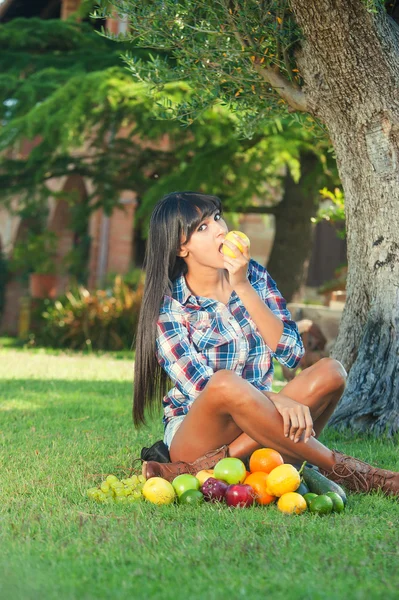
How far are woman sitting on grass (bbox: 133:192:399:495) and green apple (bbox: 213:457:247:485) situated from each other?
0.47 ft

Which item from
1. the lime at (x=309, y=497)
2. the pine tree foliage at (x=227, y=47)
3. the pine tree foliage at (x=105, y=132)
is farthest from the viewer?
the pine tree foliage at (x=105, y=132)

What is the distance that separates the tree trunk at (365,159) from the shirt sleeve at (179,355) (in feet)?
5.38

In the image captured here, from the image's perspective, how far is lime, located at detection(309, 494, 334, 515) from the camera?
3373mm

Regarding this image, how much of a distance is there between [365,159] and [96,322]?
900cm

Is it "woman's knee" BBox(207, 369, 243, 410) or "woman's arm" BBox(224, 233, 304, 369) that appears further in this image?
"woman's arm" BBox(224, 233, 304, 369)

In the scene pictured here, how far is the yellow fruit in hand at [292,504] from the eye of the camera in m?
3.42

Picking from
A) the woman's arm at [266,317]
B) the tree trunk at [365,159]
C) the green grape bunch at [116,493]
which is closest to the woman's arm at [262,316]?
the woman's arm at [266,317]

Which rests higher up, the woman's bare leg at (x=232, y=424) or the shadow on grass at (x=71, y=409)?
the woman's bare leg at (x=232, y=424)

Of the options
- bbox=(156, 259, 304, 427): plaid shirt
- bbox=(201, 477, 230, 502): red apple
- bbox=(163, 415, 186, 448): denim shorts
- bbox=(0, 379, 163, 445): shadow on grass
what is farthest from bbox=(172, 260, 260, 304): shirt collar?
bbox=(201, 477, 230, 502): red apple

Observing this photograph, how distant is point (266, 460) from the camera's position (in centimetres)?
366

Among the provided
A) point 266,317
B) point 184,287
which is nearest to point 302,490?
point 266,317

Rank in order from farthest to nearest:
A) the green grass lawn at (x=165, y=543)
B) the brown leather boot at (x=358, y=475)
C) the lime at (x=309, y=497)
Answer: the brown leather boot at (x=358, y=475)
the lime at (x=309, y=497)
the green grass lawn at (x=165, y=543)

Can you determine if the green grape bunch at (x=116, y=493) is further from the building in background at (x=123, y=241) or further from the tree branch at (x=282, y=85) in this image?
the building in background at (x=123, y=241)

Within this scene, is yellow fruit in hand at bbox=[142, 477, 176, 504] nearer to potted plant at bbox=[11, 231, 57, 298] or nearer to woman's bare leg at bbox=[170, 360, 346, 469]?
woman's bare leg at bbox=[170, 360, 346, 469]
